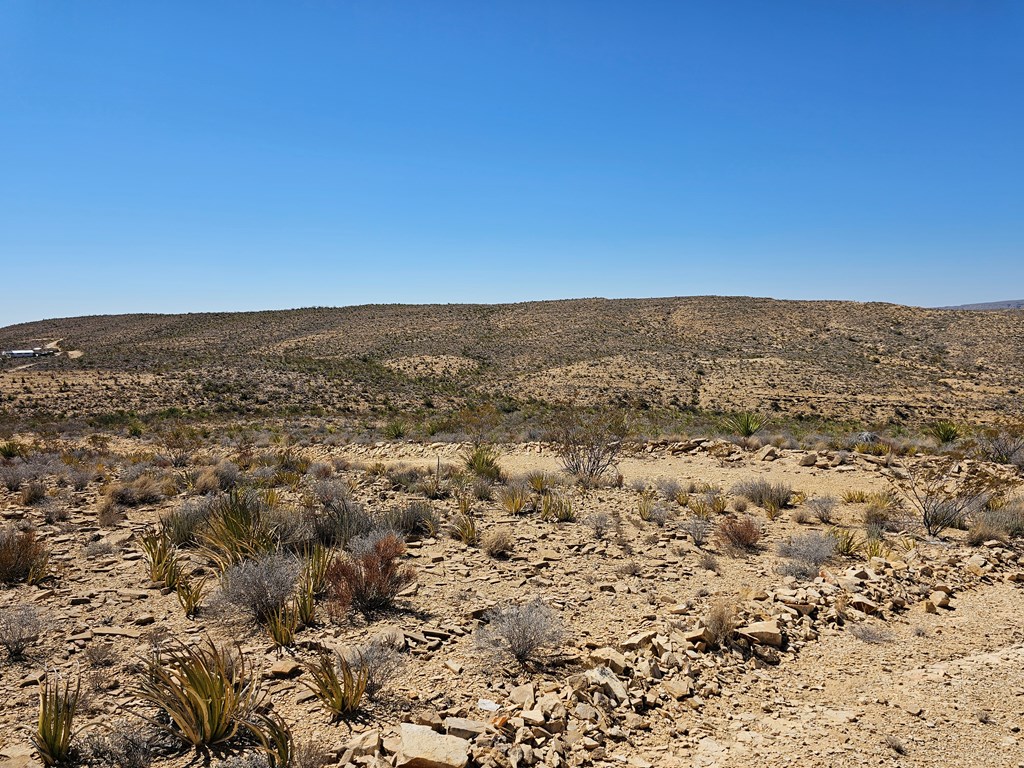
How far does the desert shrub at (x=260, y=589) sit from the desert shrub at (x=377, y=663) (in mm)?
1009

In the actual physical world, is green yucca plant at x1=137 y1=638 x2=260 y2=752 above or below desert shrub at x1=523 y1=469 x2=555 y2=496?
above

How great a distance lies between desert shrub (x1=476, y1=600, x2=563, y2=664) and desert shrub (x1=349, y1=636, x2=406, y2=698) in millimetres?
772

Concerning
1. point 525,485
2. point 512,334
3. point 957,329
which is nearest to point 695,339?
point 512,334

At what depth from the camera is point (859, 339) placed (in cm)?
5462

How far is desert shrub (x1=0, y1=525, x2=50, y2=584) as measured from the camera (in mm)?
6156

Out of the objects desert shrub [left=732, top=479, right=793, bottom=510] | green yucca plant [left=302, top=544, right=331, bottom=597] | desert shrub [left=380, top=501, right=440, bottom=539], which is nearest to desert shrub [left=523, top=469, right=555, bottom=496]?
desert shrub [left=380, top=501, right=440, bottom=539]

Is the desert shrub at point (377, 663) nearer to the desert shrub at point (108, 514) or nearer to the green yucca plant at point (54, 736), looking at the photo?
the green yucca plant at point (54, 736)

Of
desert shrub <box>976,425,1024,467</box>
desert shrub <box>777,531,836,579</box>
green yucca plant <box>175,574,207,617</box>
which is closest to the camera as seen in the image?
green yucca plant <box>175,574,207,617</box>

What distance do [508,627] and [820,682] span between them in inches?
104

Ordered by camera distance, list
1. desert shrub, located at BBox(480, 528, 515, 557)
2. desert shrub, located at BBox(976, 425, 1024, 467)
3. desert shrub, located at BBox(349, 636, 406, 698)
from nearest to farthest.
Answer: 1. desert shrub, located at BBox(349, 636, 406, 698)
2. desert shrub, located at BBox(480, 528, 515, 557)
3. desert shrub, located at BBox(976, 425, 1024, 467)

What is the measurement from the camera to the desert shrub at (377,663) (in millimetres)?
4188

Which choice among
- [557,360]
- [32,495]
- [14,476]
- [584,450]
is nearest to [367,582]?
[32,495]

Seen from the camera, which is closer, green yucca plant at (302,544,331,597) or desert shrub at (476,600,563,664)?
desert shrub at (476,600,563,664)

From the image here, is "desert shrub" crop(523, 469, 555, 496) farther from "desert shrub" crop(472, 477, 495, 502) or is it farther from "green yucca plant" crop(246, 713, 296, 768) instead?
"green yucca plant" crop(246, 713, 296, 768)
